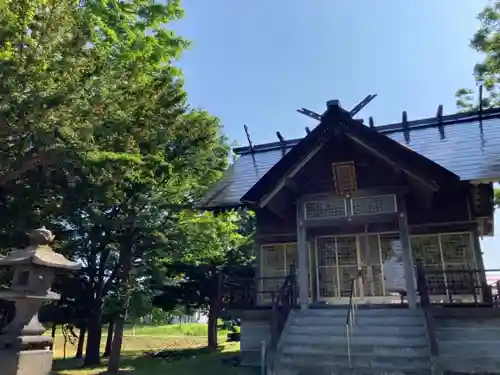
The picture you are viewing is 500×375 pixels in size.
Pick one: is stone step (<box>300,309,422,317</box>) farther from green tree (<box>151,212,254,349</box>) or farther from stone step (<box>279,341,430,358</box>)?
green tree (<box>151,212,254,349</box>)

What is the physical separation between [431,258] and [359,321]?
3.56m

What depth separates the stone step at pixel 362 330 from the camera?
28.8 feet

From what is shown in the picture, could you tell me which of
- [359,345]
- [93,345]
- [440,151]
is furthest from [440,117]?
[93,345]

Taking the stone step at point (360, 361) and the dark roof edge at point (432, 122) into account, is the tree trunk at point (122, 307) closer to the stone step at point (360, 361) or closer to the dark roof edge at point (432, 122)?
the dark roof edge at point (432, 122)

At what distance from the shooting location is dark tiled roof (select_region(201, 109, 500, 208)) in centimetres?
1111

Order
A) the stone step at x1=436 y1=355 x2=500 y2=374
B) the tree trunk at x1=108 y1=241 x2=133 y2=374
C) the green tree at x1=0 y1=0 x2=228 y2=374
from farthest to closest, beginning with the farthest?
the tree trunk at x1=108 y1=241 x2=133 y2=374
the green tree at x1=0 y1=0 x2=228 y2=374
the stone step at x1=436 y1=355 x2=500 y2=374

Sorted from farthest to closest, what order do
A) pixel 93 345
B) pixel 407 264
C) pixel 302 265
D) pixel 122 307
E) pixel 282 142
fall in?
pixel 93 345 < pixel 282 142 < pixel 122 307 < pixel 302 265 < pixel 407 264

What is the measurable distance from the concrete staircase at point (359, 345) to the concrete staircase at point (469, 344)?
61 cm

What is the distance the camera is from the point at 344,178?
36.5 ft

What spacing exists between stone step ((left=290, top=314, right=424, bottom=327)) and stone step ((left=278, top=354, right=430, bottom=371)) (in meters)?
1.13

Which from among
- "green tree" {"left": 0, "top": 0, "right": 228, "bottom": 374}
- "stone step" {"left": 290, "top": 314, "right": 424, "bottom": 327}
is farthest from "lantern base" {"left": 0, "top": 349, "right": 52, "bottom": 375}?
"stone step" {"left": 290, "top": 314, "right": 424, "bottom": 327}

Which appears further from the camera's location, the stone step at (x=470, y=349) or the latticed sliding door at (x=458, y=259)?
the latticed sliding door at (x=458, y=259)

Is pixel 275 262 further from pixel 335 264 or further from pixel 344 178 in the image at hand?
pixel 344 178

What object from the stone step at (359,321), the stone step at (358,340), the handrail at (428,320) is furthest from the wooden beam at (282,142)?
the stone step at (358,340)
